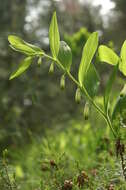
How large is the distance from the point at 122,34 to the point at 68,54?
11.1 feet

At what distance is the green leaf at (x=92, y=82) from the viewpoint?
0.49 meters

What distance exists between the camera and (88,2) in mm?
4027

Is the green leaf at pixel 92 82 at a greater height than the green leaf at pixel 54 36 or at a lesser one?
lesser

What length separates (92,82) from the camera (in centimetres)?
49

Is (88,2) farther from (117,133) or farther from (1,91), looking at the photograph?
(117,133)

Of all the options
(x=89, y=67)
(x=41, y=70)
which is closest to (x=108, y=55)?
(x=89, y=67)

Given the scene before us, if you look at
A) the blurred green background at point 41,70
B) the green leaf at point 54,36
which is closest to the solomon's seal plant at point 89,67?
the green leaf at point 54,36

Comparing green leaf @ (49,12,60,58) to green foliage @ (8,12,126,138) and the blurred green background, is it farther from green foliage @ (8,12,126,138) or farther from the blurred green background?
the blurred green background

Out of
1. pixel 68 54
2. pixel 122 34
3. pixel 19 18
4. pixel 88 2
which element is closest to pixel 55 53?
pixel 68 54

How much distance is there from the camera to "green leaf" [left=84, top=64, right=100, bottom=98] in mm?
491

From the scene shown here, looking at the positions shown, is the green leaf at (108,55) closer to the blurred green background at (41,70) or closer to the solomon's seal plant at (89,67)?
the solomon's seal plant at (89,67)

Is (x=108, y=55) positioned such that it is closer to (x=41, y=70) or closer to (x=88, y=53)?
(x=88, y=53)

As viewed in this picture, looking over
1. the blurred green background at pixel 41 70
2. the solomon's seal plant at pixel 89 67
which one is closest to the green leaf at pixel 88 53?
the solomon's seal plant at pixel 89 67

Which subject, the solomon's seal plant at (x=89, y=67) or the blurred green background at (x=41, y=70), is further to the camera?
the blurred green background at (x=41, y=70)
